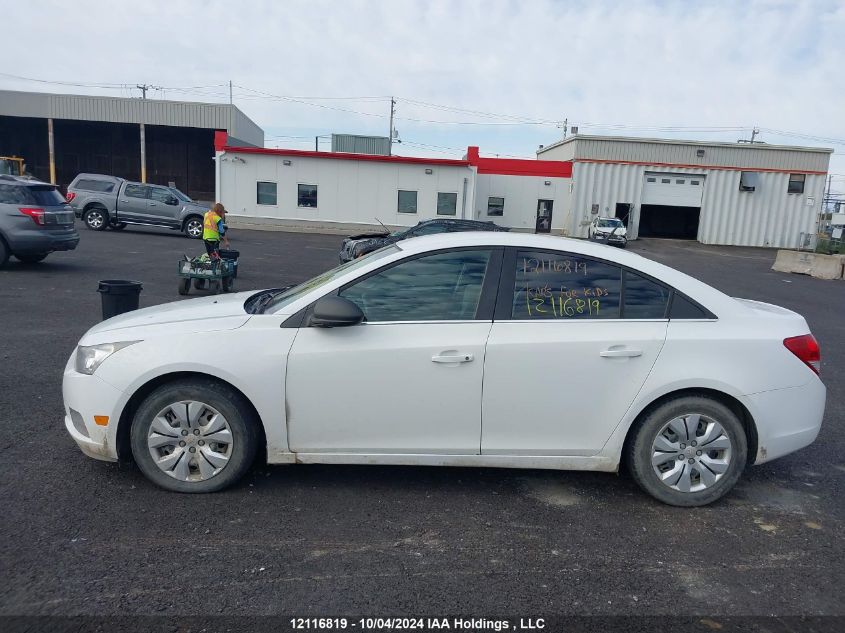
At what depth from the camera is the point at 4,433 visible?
5105mm

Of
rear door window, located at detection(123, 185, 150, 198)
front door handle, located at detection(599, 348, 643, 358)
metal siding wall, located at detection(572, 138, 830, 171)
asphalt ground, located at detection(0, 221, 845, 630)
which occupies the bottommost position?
asphalt ground, located at detection(0, 221, 845, 630)

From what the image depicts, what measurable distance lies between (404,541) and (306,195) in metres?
32.3

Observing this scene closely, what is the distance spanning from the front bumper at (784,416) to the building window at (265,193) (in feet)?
106

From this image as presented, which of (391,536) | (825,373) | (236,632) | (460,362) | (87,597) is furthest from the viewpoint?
(825,373)

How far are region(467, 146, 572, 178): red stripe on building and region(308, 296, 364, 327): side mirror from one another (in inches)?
1373

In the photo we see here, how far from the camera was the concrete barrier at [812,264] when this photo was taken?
2280 cm

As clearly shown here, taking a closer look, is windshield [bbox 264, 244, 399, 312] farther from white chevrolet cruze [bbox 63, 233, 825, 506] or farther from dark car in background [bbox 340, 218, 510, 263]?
dark car in background [bbox 340, 218, 510, 263]

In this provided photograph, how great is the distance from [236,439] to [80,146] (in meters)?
51.7

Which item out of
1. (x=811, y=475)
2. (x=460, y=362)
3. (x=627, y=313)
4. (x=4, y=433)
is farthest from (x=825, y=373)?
(x=4, y=433)

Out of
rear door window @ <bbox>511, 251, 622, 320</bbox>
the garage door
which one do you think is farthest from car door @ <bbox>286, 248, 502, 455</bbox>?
the garage door

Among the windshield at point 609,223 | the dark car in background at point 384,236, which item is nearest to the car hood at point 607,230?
the windshield at point 609,223

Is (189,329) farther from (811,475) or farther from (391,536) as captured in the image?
(811,475)

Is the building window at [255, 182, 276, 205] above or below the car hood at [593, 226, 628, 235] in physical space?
above

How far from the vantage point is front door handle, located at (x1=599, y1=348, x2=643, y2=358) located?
418 cm
